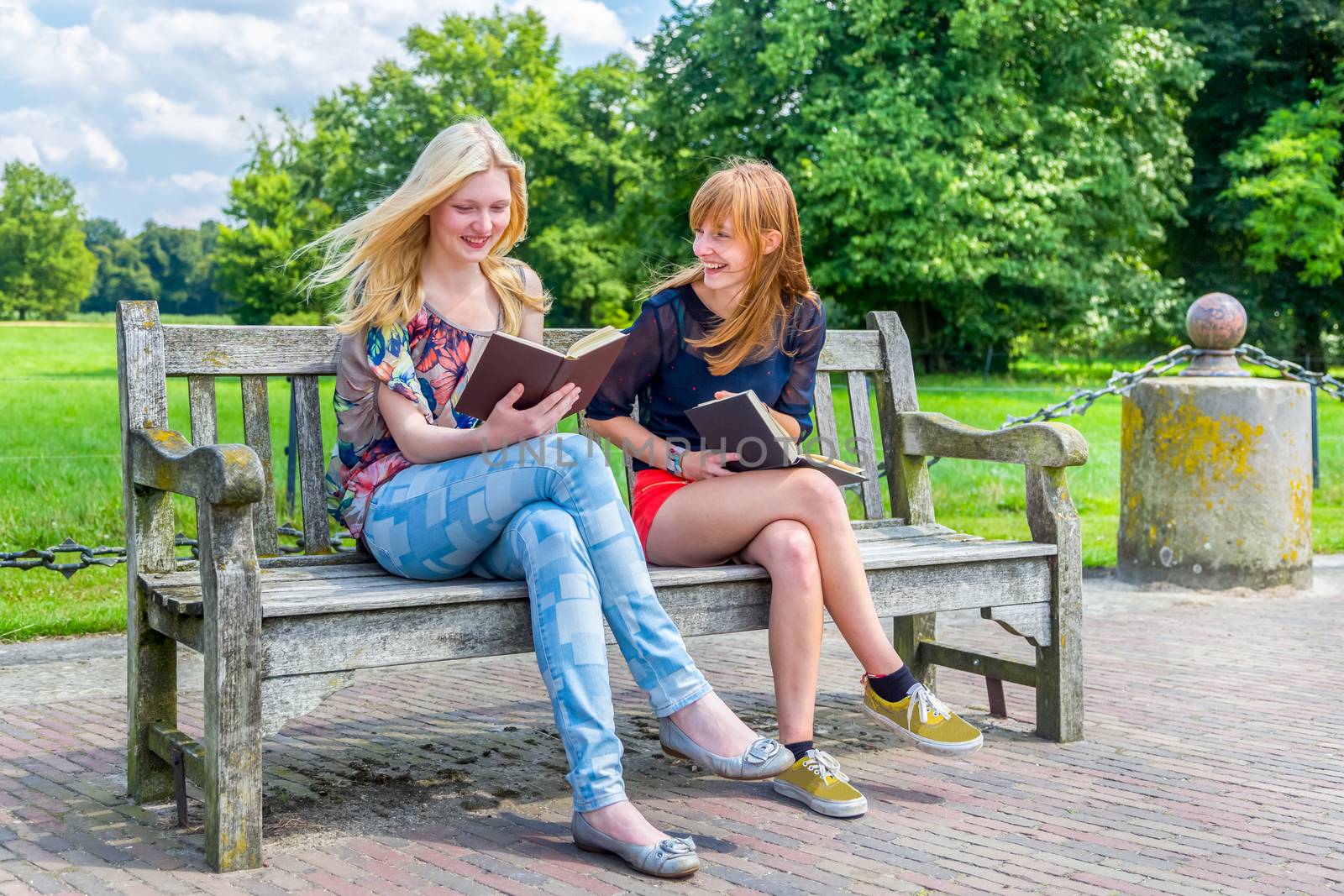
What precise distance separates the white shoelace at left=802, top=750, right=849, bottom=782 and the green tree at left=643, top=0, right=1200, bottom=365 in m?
20.4

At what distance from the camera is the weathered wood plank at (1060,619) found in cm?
400

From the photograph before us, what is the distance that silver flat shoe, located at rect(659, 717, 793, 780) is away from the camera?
3.12m

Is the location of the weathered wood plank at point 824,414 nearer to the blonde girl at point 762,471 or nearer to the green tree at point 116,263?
the blonde girl at point 762,471

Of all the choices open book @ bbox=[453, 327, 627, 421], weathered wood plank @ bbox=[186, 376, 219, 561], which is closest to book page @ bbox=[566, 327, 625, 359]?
open book @ bbox=[453, 327, 627, 421]

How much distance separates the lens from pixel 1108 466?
1110 centimetres

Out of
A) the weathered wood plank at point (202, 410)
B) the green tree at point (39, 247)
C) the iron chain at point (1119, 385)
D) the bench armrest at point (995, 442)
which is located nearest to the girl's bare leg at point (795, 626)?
the bench armrest at point (995, 442)

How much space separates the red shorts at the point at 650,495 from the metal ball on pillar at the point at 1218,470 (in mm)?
3485

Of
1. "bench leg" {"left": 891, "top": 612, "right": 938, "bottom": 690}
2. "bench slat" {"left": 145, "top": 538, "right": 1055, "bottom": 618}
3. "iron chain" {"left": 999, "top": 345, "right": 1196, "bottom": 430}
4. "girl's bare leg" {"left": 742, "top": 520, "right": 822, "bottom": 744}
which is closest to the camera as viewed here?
"bench slat" {"left": 145, "top": 538, "right": 1055, "bottom": 618}

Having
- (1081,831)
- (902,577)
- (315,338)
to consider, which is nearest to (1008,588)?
(902,577)

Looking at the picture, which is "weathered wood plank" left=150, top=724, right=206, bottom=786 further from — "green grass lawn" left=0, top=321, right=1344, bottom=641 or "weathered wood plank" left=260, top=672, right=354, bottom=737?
"green grass lawn" left=0, top=321, right=1344, bottom=641

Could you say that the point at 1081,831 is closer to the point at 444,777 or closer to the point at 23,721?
the point at 444,777

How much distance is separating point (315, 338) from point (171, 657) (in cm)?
91

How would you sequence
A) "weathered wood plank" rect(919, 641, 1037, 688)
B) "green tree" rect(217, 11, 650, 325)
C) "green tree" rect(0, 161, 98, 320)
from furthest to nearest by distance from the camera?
"green tree" rect(217, 11, 650, 325) → "green tree" rect(0, 161, 98, 320) → "weathered wood plank" rect(919, 641, 1037, 688)

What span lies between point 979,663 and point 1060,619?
0.35 m
